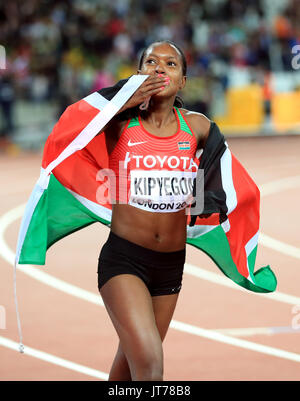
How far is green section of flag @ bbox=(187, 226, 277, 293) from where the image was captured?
5.48 meters

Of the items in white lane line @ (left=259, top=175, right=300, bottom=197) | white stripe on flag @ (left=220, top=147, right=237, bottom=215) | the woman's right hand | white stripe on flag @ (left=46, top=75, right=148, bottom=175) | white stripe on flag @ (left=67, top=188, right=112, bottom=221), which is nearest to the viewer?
the woman's right hand

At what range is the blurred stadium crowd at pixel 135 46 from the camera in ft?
63.0

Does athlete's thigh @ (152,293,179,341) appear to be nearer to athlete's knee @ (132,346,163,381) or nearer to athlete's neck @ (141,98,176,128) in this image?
athlete's knee @ (132,346,163,381)

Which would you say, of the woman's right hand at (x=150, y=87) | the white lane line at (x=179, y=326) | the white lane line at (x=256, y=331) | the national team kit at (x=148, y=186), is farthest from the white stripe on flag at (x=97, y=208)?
the white lane line at (x=256, y=331)

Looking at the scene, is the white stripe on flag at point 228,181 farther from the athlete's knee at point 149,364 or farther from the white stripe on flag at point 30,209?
the athlete's knee at point 149,364

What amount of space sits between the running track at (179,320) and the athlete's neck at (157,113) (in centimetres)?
211

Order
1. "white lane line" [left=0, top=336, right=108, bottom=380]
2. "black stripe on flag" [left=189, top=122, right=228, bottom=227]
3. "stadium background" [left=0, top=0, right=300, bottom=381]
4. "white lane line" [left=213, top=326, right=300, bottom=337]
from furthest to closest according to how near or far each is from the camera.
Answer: "white lane line" [left=213, top=326, right=300, bottom=337] < "stadium background" [left=0, top=0, right=300, bottom=381] < "white lane line" [left=0, top=336, right=108, bottom=380] < "black stripe on flag" [left=189, top=122, right=228, bottom=227]

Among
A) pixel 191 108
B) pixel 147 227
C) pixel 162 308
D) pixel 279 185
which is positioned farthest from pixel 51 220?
pixel 191 108

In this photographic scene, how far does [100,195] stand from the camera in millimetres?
5309

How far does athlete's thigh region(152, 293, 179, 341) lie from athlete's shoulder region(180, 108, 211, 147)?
0.96 meters

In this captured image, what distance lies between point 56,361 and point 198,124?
2399 millimetres

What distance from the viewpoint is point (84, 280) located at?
8.54 meters

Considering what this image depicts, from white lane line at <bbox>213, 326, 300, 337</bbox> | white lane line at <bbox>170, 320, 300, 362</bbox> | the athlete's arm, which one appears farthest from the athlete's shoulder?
white lane line at <bbox>213, 326, 300, 337</bbox>

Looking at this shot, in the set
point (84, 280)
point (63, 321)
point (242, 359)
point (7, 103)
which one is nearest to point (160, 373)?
point (242, 359)
